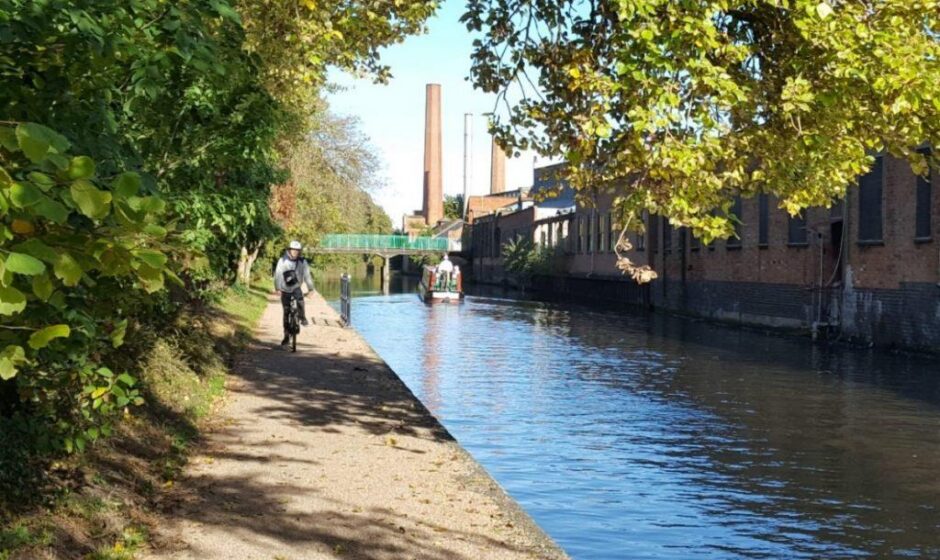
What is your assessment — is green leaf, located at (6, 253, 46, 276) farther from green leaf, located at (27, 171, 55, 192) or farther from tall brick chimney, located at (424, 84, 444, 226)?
tall brick chimney, located at (424, 84, 444, 226)

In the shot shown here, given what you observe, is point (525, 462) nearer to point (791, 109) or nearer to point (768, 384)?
point (791, 109)

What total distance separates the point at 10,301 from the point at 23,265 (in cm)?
10

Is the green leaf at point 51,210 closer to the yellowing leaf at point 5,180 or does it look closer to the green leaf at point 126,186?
the yellowing leaf at point 5,180

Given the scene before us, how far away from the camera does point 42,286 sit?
289cm

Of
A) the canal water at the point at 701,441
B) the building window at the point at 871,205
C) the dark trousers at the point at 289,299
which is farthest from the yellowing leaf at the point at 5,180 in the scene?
the building window at the point at 871,205

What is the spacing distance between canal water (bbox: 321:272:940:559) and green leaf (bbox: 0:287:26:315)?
5.86 meters

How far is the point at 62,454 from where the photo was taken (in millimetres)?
7156

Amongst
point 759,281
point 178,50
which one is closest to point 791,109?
point 178,50

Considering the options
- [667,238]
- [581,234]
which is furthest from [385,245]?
[667,238]

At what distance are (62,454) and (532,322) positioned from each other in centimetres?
2880

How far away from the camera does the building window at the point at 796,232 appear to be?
31438 millimetres

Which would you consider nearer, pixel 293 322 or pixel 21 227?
pixel 21 227

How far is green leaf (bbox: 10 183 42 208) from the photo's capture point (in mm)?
2736

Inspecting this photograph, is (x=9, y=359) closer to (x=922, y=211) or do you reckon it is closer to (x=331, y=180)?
(x=922, y=211)
